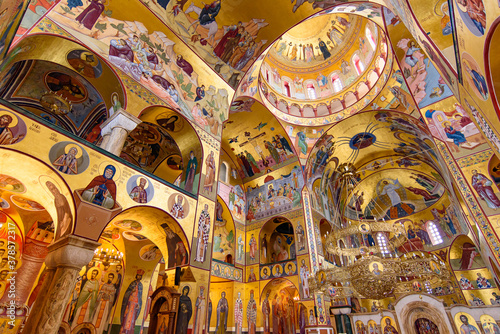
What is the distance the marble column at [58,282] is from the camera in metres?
4.50

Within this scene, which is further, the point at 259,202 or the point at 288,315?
the point at 259,202

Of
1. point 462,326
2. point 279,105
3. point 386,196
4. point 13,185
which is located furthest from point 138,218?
point 386,196

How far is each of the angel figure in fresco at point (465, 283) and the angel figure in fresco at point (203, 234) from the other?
16380mm

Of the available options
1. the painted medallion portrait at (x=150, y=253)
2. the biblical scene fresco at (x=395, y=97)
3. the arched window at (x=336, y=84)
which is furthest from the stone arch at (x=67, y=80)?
the arched window at (x=336, y=84)

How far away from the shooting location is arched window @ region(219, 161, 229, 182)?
1491cm

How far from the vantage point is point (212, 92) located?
34.7ft

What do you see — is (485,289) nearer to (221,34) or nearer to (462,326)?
(462,326)

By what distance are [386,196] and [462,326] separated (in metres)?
11.1

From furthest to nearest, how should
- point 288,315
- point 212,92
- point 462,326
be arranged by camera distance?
point 288,315
point 212,92
point 462,326

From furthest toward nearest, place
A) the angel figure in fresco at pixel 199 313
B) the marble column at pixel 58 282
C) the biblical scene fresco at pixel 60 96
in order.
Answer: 1. the biblical scene fresco at pixel 60 96
2. the angel figure in fresco at pixel 199 313
3. the marble column at pixel 58 282

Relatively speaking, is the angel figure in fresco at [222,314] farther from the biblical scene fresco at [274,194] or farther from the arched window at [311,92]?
the arched window at [311,92]

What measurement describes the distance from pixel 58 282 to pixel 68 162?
241 centimetres

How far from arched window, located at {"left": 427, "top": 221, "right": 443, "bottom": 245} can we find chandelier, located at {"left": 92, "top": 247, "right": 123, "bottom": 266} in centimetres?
1892

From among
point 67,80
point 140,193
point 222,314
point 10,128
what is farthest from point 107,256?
point 10,128
